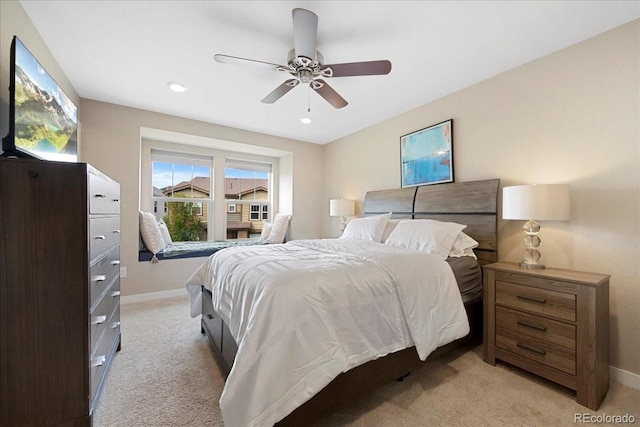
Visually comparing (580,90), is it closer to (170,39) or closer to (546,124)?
(546,124)

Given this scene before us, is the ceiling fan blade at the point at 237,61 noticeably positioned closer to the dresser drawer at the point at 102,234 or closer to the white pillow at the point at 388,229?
the dresser drawer at the point at 102,234

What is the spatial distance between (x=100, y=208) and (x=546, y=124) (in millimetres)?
3346

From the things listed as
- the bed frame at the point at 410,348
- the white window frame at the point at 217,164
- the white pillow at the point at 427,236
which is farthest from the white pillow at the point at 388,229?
the white window frame at the point at 217,164

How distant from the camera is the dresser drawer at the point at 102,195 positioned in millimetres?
1339

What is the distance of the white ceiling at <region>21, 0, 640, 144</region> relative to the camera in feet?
5.65

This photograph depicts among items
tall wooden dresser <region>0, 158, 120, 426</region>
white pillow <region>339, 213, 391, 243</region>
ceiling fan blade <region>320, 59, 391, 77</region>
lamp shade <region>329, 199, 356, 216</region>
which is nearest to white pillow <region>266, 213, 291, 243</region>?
lamp shade <region>329, 199, 356, 216</region>

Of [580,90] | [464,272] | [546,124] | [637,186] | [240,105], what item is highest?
[240,105]

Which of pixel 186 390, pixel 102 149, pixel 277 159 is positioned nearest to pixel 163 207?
pixel 102 149

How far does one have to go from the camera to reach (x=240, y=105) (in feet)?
10.7

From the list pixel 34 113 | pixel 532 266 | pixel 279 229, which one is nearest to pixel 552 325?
pixel 532 266

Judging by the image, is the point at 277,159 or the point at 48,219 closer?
the point at 48,219

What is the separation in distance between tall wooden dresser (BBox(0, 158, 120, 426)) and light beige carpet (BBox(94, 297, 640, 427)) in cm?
39

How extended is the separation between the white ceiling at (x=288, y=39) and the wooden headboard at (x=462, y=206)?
42.6 inches

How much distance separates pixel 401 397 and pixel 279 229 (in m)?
3.35
